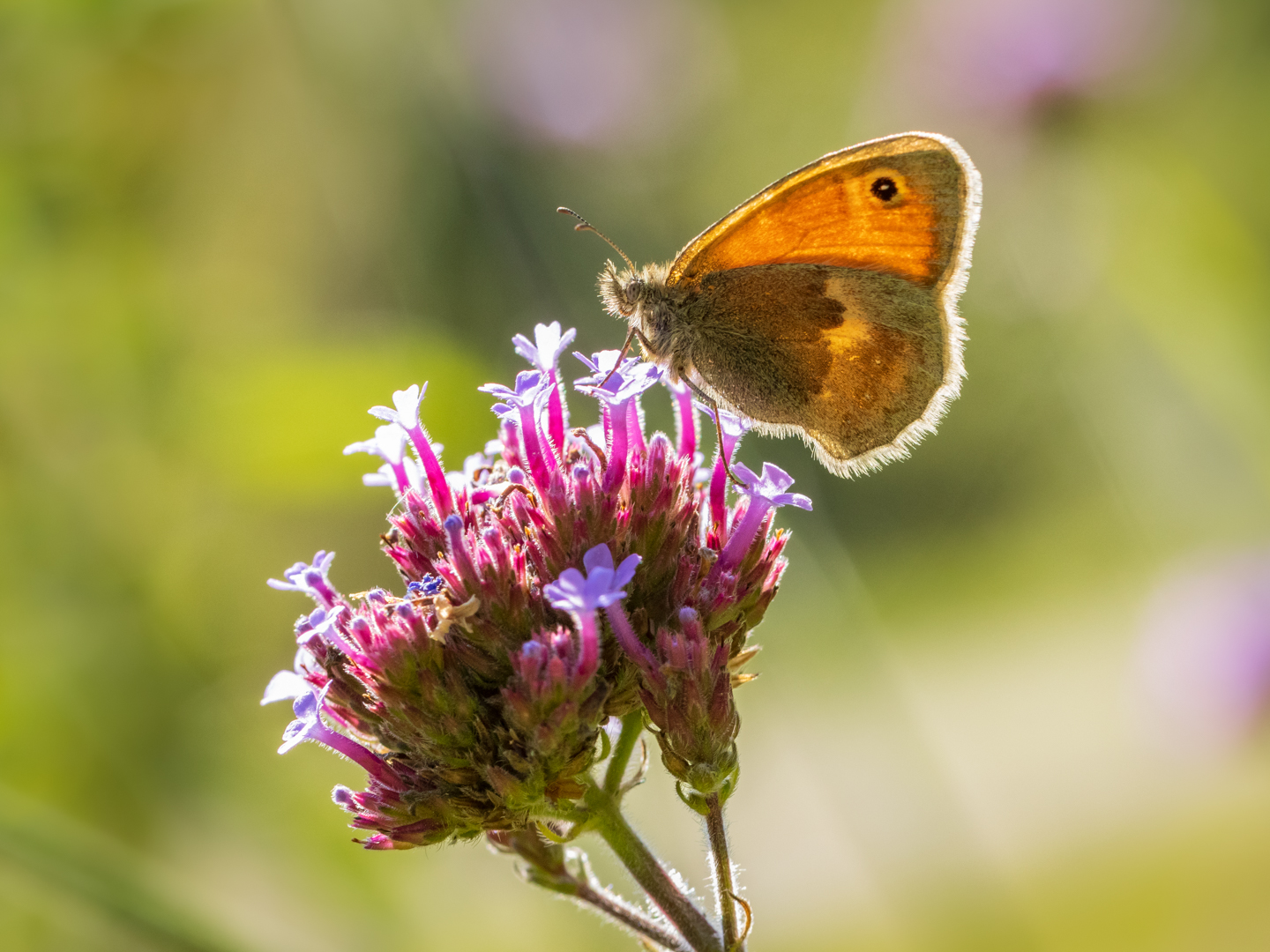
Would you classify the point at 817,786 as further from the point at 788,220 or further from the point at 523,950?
the point at 788,220

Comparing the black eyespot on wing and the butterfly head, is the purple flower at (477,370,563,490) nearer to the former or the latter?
the butterfly head

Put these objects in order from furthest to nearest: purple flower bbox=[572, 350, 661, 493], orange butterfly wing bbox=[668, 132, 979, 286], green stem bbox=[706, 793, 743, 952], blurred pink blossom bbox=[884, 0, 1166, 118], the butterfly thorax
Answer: blurred pink blossom bbox=[884, 0, 1166, 118] → the butterfly thorax → orange butterfly wing bbox=[668, 132, 979, 286] → purple flower bbox=[572, 350, 661, 493] → green stem bbox=[706, 793, 743, 952]

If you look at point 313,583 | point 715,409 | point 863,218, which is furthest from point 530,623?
point 863,218

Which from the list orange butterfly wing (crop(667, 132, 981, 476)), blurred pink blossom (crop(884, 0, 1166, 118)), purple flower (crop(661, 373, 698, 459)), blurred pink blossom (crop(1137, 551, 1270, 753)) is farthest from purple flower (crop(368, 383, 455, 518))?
blurred pink blossom (crop(1137, 551, 1270, 753))

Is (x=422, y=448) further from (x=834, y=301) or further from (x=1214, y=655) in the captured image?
(x=1214, y=655)

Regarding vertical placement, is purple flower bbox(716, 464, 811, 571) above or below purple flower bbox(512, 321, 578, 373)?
below

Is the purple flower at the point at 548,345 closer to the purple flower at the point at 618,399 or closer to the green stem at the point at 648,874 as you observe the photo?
the purple flower at the point at 618,399
